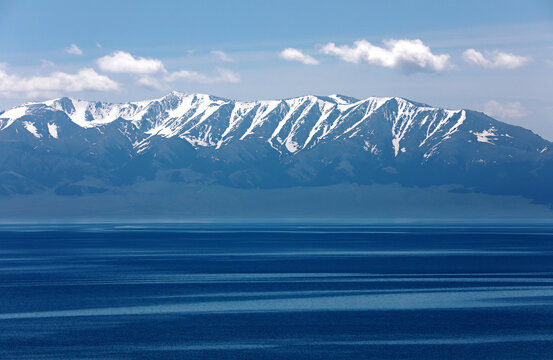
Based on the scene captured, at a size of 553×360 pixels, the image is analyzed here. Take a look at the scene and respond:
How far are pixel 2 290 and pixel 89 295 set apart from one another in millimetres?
8286

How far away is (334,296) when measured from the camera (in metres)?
69.6

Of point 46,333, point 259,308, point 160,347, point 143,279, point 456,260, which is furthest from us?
point 456,260

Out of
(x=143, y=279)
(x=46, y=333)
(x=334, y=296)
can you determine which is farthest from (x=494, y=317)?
(x=143, y=279)

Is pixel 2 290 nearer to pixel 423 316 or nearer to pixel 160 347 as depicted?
pixel 160 347

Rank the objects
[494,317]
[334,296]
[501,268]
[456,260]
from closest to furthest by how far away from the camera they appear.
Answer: [494,317] < [334,296] < [501,268] < [456,260]

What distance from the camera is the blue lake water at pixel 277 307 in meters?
48.8

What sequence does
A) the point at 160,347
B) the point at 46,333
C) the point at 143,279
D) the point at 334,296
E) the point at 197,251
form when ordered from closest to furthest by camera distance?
1. the point at 160,347
2. the point at 46,333
3. the point at 334,296
4. the point at 143,279
5. the point at 197,251

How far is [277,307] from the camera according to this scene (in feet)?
207

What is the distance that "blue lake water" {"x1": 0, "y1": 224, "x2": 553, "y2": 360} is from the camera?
48.8 meters

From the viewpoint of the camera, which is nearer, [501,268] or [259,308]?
[259,308]

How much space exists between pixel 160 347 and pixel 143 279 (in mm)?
34744

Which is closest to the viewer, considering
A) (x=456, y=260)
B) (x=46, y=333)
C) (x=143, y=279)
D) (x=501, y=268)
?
(x=46, y=333)

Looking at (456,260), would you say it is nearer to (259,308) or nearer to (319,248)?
(319,248)

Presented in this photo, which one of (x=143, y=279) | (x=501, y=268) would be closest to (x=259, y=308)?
(x=143, y=279)
